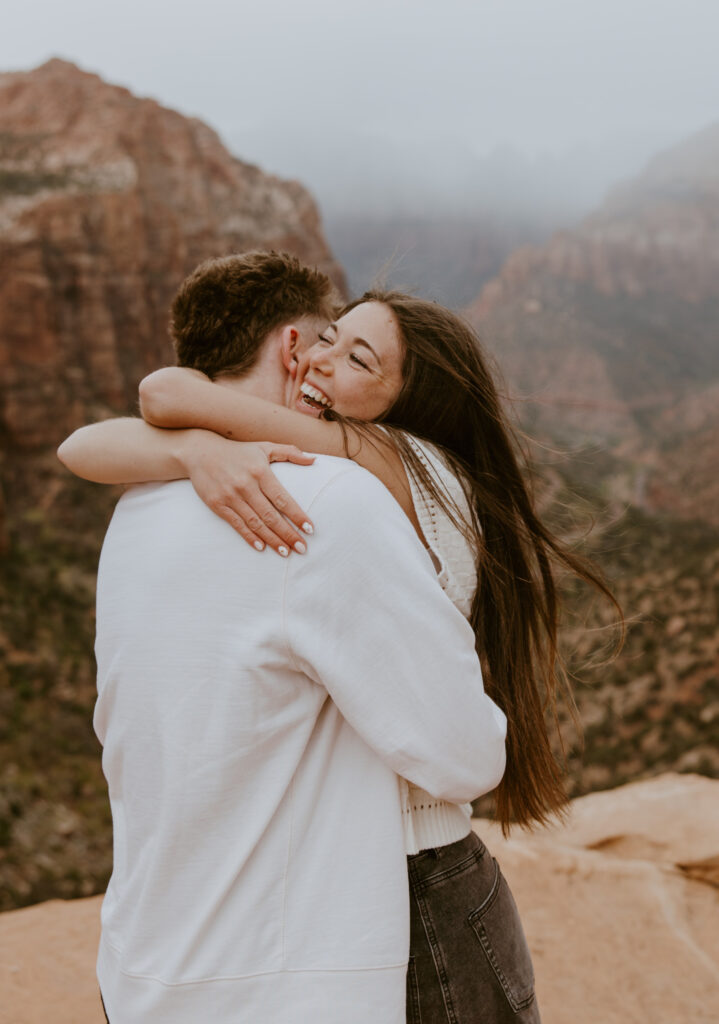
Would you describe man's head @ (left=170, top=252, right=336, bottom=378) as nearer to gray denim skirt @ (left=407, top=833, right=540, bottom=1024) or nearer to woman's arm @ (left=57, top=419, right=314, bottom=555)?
woman's arm @ (left=57, top=419, right=314, bottom=555)

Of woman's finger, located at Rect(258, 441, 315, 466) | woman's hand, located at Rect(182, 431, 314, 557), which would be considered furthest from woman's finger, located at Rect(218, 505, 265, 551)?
woman's finger, located at Rect(258, 441, 315, 466)

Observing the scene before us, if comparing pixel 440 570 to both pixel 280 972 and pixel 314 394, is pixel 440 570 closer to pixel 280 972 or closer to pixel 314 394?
pixel 314 394

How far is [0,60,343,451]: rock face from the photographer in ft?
101

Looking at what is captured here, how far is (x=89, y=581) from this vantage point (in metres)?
25.8

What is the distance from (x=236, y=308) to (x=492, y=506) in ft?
2.18

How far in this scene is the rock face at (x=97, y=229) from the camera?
30688 millimetres

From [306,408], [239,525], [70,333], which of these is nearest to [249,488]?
[239,525]

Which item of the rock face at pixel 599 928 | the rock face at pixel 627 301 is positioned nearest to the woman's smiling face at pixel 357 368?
the rock face at pixel 599 928

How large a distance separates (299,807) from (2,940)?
372 cm

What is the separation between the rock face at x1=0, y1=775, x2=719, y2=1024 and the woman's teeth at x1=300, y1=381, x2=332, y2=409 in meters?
2.71

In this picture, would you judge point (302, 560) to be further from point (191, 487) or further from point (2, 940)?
point (2, 940)

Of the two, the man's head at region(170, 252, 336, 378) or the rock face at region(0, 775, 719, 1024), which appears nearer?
the man's head at region(170, 252, 336, 378)

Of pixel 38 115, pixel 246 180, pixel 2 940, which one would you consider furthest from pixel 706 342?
pixel 2 940

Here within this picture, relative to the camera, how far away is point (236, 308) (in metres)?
1.68
